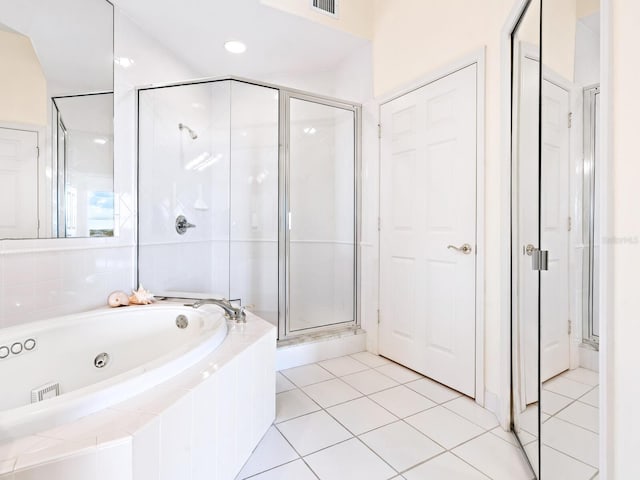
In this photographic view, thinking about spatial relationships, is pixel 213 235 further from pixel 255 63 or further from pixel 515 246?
pixel 515 246

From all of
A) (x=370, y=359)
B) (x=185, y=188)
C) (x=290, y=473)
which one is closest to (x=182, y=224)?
(x=185, y=188)

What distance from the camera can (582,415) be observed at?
904mm

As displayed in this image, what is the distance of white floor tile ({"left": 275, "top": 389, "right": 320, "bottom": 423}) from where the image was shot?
178 centimetres

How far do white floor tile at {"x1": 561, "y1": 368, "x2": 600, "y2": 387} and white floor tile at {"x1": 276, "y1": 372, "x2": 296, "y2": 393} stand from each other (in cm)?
152

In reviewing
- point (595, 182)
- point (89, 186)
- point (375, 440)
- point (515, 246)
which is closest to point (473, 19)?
point (515, 246)

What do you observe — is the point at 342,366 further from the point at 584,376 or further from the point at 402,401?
the point at 584,376

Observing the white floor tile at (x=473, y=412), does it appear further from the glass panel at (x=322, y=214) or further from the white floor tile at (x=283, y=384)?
the glass panel at (x=322, y=214)

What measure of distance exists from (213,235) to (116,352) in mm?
1229

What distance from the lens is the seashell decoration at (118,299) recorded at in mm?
2023

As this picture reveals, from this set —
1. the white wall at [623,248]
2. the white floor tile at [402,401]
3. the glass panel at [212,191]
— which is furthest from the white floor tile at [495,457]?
the glass panel at [212,191]

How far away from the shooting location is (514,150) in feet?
5.38

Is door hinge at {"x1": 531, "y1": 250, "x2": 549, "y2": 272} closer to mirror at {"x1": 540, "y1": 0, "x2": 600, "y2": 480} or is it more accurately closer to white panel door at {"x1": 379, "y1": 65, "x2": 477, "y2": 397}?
mirror at {"x1": 540, "y1": 0, "x2": 600, "y2": 480}

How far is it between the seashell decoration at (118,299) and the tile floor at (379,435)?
3.66ft

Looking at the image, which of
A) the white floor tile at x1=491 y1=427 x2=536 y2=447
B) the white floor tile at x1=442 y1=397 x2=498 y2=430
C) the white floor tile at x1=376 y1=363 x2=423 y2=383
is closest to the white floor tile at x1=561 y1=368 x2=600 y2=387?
the white floor tile at x1=491 y1=427 x2=536 y2=447
